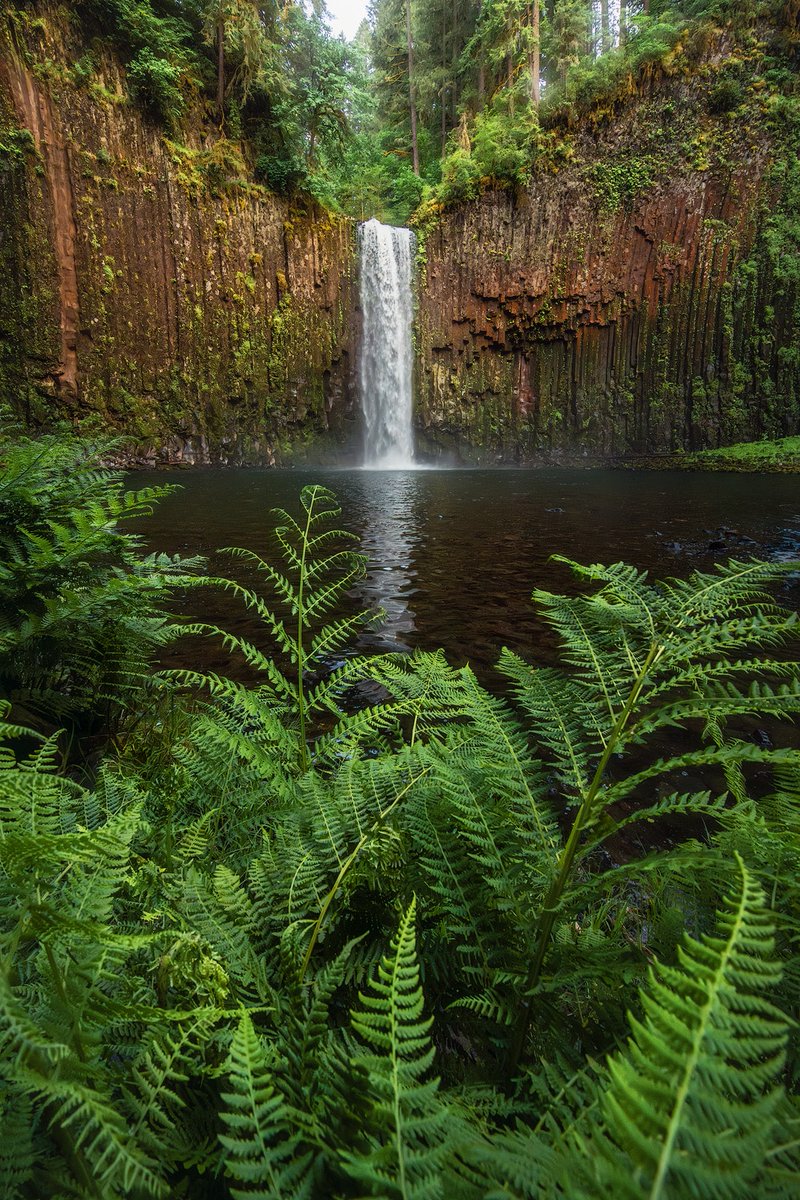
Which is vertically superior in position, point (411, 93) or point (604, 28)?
point (604, 28)

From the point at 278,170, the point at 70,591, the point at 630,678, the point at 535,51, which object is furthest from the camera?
the point at 535,51

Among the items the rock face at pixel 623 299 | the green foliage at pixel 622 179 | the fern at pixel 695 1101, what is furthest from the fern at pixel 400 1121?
the green foliage at pixel 622 179

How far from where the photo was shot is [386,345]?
2508 centimetres

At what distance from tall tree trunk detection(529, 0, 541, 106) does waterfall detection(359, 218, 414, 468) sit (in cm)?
721

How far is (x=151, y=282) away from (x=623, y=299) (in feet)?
60.7

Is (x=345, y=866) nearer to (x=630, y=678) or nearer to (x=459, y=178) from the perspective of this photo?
(x=630, y=678)

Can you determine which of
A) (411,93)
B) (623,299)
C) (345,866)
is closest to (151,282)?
(623,299)

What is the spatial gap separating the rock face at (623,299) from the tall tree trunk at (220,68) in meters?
9.31

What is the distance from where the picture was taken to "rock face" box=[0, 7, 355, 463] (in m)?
16.5

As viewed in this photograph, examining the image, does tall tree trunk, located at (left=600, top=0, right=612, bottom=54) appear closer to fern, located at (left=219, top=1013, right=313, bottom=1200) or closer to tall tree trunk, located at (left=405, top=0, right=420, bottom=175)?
tall tree trunk, located at (left=405, top=0, right=420, bottom=175)

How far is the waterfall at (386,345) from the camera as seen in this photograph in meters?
24.5

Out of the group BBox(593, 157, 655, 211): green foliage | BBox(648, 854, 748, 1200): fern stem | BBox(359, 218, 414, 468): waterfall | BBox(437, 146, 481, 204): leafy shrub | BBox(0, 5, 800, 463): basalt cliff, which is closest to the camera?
BBox(648, 854, 748, 1200): fern stem

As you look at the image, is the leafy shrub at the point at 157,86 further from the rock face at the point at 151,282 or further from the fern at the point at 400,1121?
the fern at the point at 400,1121

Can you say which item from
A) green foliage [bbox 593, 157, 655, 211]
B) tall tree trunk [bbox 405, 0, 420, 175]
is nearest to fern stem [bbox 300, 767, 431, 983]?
green foliage [bbox 593, 157, 655, 211]
